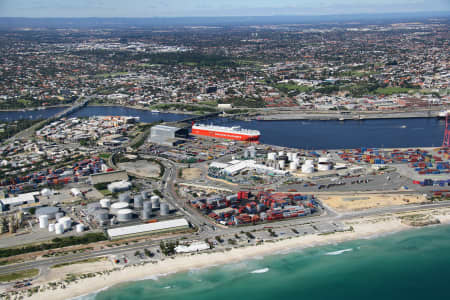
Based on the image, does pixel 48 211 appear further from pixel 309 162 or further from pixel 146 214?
pixel 309 162

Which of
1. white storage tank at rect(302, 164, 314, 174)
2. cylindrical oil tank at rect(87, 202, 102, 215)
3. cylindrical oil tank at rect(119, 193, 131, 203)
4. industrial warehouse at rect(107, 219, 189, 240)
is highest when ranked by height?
white storage tank at rect(302, 164, 314, 174)

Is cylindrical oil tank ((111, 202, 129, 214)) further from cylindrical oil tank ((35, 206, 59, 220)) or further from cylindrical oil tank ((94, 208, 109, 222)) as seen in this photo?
cylindrical oil tank ((35, 206, 59, 220))

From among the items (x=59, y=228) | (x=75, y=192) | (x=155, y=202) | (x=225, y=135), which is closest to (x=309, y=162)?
(x=155, y=202)

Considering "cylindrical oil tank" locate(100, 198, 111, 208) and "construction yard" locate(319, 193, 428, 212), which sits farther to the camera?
"construction yard" locate(319, 193, 428, 212)

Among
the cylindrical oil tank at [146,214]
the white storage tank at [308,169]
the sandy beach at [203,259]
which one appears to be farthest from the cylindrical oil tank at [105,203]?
the white storage tank at [308,169]

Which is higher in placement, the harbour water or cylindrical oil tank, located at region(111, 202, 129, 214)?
the harbour water

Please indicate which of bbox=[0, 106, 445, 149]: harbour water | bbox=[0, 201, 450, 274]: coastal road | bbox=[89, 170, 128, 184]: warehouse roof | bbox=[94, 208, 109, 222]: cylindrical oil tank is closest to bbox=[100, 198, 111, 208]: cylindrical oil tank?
bbox=[94, 208, 109, 222]: cylindrical oil tank

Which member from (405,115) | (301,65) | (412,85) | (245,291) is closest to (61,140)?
(245,291)
